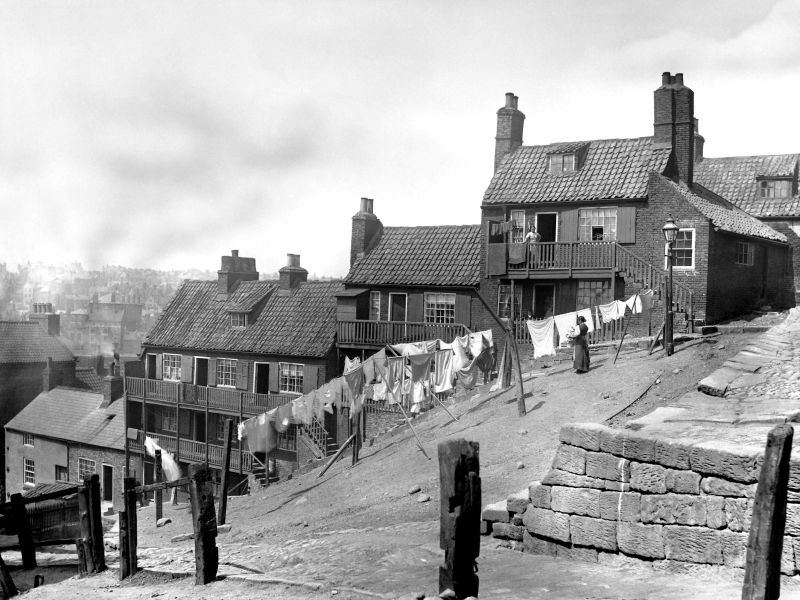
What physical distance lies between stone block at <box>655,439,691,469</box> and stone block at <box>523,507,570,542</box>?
1548mm

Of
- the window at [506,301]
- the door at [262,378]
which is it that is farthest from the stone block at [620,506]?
the door at [262,378]

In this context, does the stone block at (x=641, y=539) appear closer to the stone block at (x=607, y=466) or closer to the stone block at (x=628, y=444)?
the stone block at (x=607, y=466)

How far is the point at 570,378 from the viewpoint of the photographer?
23484 millimetres

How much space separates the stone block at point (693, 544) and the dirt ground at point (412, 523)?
16 cm

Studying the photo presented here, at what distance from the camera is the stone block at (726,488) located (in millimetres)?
8375

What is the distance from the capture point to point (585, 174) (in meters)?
31.4

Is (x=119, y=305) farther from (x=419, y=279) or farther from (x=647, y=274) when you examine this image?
(x=647, y=274)

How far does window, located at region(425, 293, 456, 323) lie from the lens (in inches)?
1321

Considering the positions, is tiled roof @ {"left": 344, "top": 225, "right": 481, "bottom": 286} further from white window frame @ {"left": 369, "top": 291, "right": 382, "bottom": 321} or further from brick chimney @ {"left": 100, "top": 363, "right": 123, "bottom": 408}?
brick chimney @ {"left": 100, "top": 363, "right": 123, "bottom": 408}

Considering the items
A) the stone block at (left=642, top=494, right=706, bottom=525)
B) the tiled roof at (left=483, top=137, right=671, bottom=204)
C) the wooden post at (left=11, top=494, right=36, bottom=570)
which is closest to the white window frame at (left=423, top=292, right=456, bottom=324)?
the tiled roof at (left=483, top=137, right=671, bottom=204)

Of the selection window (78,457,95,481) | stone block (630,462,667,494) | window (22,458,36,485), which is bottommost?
window (22,458,36,485)

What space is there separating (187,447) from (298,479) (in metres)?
14.7

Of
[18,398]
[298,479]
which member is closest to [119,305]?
[18,398]

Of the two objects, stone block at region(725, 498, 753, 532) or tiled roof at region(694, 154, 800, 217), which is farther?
tiled roof at region(694, 154, 800, 217)
